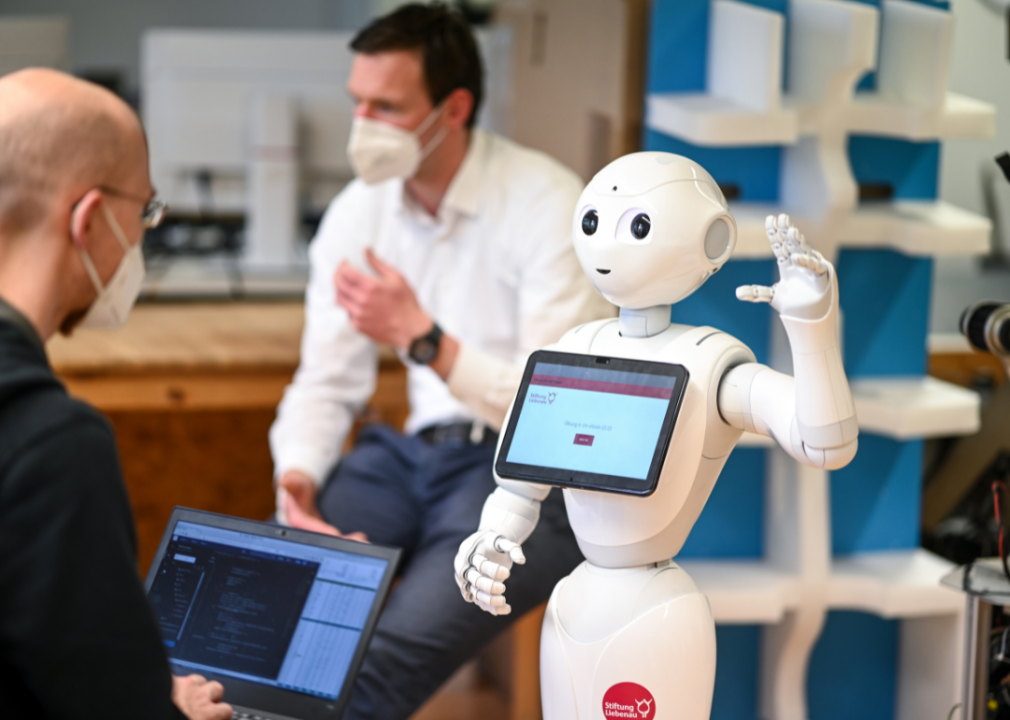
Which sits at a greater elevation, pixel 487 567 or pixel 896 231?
pixel 896 231

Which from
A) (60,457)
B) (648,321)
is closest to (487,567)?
(648,321)

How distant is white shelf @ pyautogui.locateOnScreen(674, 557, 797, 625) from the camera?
168cm

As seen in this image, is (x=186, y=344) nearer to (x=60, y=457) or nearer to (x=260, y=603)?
(x=260, y=603)

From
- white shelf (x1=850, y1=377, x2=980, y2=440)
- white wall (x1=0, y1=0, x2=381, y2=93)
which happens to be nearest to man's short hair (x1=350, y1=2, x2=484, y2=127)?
white shelf (x1=850, y1=377, x2=980, y2=440)

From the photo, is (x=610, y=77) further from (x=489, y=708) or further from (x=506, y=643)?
(x=489, y=708)

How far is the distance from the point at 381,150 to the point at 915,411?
0.91 m

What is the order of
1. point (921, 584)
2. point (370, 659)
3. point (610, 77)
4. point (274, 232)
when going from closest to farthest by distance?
1. point (370, 659)
2. point (921, 584)
3. point (610, 77)
4. point (274, 232)

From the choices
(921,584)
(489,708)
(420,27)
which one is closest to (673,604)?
(921,584)

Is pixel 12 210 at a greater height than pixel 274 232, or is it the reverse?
pixel 12 210

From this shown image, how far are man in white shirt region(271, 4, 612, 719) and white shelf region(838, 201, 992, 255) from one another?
41 cm

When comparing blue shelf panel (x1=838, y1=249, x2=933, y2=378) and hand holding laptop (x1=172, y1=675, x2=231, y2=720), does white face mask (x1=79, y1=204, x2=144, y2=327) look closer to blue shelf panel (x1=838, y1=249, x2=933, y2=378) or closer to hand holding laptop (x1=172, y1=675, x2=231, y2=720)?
hand holding laptop (x1=172, y1=675, x2=231, y2=720)

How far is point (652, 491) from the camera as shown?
1.02 m

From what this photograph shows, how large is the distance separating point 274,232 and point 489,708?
1.19 m

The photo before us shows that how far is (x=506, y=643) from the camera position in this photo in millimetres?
2189
